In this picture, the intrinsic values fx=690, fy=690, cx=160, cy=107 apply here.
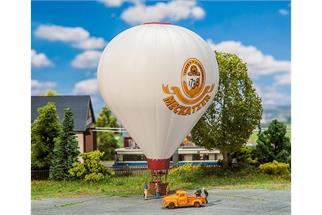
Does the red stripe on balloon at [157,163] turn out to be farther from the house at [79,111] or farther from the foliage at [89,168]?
the house at [79,111]

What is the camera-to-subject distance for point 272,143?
2761cm

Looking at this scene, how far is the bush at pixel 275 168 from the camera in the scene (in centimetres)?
2648

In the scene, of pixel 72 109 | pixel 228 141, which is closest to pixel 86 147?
pixel 72 109

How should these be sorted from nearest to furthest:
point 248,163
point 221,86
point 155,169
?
point 155,169 → point 221,86 → point 248,163

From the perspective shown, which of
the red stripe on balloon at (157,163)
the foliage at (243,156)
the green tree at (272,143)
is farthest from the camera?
the green tree at (272,143)

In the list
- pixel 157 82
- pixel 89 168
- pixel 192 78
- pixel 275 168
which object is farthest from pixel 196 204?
pixel 275 168

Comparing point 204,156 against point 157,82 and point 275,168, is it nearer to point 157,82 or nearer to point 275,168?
point 275,168

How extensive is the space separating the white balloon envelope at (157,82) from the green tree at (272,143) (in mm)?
7837

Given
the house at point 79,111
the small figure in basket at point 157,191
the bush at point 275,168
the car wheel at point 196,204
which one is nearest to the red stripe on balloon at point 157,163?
the small figure in basket at point 157,191

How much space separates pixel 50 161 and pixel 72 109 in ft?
10.3

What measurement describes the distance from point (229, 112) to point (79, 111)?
22.3 ft

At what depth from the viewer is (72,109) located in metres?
28.8

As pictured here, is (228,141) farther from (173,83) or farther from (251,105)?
(173,83)

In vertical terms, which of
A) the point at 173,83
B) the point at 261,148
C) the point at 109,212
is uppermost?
the point at 173,83
